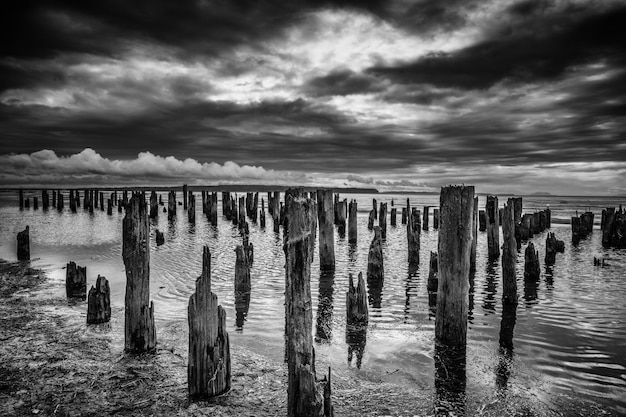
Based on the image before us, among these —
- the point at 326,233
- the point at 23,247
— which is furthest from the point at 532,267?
the point at 23,247

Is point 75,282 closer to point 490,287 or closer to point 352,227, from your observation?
point 490,287

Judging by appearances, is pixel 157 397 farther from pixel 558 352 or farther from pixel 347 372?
pixel 558 352

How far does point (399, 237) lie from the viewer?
25391 millimetres

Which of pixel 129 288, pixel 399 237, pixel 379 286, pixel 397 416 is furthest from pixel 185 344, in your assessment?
pixel 399 237

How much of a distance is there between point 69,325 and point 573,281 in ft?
49.1

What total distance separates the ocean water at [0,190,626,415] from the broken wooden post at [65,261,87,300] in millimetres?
850

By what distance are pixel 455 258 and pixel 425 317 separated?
3.09 metres

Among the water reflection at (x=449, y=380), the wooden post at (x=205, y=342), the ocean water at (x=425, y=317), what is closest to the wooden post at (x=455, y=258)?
the water reflection at (x=449, y=380)

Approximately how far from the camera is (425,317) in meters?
9.45

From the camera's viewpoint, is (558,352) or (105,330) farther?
(105,330)

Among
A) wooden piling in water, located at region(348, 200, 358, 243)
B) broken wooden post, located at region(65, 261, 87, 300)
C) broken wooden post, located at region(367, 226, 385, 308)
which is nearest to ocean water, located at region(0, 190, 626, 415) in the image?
broken wooden post, located at region(367, 226, 385, 308)

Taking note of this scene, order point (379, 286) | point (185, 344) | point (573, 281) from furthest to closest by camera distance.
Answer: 1. point (573, 281)
2. point (379, 286)
3. point (185, 344)

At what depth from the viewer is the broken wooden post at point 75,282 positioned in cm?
1056

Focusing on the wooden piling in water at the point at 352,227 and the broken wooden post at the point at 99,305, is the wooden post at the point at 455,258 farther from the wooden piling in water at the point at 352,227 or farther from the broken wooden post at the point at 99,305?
the wooden piling in water at the point at 352,227
